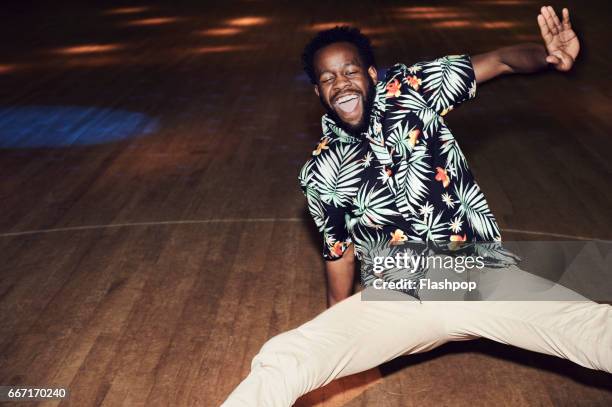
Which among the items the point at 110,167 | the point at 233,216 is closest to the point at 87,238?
the point at 233,216

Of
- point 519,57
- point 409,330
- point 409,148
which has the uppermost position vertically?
point 519,57

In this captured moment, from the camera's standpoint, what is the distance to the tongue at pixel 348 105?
7.27ft

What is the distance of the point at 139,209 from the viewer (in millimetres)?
4305

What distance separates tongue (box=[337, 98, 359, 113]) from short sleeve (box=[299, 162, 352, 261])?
0.64 ft

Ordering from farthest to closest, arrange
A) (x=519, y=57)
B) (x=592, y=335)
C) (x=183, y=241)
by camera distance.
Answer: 1. (x=183, y=241)
2. (x=519, y=57)
3. (x=592, y=335)

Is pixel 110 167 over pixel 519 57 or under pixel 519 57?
under

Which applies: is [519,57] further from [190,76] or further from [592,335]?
[190,76]

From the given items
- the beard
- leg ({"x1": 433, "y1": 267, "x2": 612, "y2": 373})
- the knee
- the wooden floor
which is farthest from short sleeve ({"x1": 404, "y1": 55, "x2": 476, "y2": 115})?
the knee

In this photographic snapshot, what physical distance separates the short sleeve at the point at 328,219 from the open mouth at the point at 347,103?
20 centimetres

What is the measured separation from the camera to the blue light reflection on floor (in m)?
5.72

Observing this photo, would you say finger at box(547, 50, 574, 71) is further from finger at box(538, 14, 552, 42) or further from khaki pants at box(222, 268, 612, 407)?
khaki pants at box(222, 268, 612, 407)

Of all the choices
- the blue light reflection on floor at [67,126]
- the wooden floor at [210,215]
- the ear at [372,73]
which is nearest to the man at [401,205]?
the ear at [372,73]

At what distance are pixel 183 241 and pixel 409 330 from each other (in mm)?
1951

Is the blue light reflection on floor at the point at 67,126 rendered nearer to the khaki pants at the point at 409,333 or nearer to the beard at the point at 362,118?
the beard at the point at 362,118
